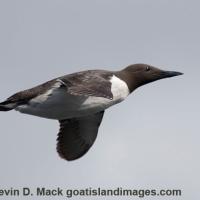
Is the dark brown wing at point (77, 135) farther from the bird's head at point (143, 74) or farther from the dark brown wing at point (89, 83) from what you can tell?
the dark brown wing at point (89, 83)

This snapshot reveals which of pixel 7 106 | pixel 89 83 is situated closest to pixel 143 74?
pixel 89 83

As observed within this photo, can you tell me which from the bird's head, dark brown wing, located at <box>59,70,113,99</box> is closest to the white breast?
dark brown wing, located at <box>59,70,113,99</box>

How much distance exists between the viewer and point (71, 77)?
792 inches

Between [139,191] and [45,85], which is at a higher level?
[45,85]

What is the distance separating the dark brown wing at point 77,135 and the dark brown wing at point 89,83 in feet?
6.64

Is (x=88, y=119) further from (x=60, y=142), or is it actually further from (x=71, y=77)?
(x=71, y=77)

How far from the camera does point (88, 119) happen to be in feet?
74.7

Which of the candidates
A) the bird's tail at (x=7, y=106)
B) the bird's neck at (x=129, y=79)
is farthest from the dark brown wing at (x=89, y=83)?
the bird's tail at (x=7, y=106)

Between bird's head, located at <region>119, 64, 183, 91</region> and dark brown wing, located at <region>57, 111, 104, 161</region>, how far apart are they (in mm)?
1508

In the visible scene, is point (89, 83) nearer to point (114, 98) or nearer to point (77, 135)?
point (114, 98)

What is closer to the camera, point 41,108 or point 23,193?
point 41,108

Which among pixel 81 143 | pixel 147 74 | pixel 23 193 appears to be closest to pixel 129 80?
pixel 147 74

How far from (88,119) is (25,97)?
2.94 metres

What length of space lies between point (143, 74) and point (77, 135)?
7.82 feet
